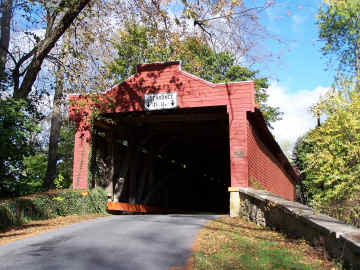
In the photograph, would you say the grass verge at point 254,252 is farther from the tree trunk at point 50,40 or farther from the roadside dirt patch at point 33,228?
the tree trunk at point 50,40

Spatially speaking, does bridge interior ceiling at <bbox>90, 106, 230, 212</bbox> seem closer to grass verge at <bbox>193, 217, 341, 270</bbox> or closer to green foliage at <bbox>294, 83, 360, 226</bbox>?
green foliage at <bbox>294, 83, 360, 226</bbox>

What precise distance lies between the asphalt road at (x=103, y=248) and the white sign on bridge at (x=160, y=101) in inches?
210

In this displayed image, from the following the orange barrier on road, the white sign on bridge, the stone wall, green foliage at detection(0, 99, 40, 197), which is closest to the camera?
the stone wall

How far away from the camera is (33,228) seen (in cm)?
834

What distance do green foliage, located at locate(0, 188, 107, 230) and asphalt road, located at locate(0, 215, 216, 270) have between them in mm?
1570

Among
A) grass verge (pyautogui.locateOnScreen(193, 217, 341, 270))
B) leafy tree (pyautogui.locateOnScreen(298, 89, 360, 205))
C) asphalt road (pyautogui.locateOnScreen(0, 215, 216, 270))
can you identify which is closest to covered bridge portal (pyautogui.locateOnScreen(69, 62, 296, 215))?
leafy tree (pyautogui.locateOnScreen(298, 89, 360, 205))

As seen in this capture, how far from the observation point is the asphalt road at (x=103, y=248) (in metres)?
4.89

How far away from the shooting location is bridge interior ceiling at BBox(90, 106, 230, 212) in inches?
541

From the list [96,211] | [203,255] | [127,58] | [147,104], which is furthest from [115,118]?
[127,58]

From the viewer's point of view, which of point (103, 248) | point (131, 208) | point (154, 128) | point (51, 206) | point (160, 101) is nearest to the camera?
point (103, 248)

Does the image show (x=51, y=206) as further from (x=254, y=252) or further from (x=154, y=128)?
(x=154, y=128)

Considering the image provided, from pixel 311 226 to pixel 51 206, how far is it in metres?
7.55

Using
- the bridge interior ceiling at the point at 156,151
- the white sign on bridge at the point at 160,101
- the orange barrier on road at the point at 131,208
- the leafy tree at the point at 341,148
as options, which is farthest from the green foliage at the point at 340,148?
the orange barrier on road at the point at 131,208

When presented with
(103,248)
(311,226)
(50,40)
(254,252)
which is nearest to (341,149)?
(311,226)
